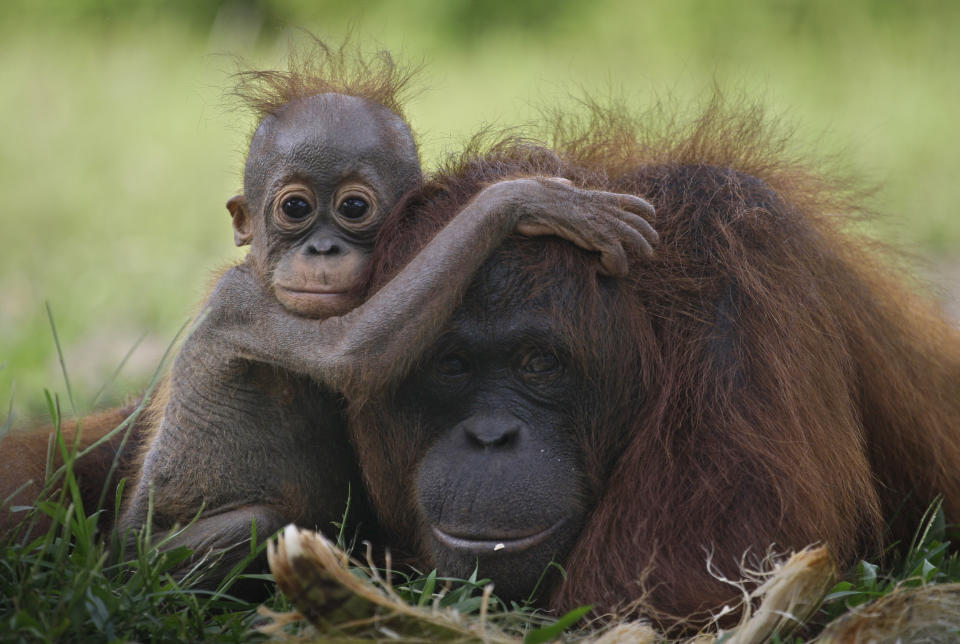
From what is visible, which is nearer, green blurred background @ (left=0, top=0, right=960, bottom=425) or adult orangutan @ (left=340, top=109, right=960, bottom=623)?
adult orangutan @ (left=340, top=109, right=960, bottom=623)

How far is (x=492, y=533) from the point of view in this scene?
2.86 metres

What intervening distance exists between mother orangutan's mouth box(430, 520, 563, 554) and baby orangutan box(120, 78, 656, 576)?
1.48 ft

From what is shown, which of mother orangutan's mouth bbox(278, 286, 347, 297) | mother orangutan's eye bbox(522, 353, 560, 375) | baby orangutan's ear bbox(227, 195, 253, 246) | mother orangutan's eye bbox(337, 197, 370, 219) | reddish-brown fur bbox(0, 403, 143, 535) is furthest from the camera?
baby orangutan's ear bbox(227, 195, 253, 246)

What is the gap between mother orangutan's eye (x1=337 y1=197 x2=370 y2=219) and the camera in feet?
11.0

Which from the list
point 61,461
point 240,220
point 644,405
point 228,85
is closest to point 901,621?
point 644,405

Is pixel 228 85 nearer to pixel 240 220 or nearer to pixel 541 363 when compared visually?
pixel 240 220

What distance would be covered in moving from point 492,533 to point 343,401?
0.73m

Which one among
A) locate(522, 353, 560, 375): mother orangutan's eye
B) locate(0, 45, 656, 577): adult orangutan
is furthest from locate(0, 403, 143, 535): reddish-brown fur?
locate(522, 353, 560, 375): mother orangutan's eye

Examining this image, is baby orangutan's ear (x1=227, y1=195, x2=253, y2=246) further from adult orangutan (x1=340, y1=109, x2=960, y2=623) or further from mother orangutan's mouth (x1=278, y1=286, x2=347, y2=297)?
adult orangutan (x1=340, y1=109, x2=960, y2=623)

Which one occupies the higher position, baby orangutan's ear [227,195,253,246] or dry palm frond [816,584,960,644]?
baby orangutan's ear [227,195,253,246]

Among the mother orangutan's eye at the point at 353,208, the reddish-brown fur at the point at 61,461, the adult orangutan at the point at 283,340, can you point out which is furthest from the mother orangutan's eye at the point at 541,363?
the reddish-brown fur at the point at 61,461

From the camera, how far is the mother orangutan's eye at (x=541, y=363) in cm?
302

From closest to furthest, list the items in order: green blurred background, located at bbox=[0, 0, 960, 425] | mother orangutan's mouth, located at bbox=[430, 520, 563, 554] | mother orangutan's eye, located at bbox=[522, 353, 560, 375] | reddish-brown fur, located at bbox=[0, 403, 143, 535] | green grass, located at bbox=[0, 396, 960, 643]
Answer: green grass, located at bbox=[0, 396, 960, 643] → mother orangutan's mouth, located at bbox=[430, 520, 563, 554] → mother orangutan's eye, located at bbox=[522, 353, 560, 375] → reddish-brown fur, located at bbox=[0, 403, 143, 535] → green blurred background, located at bbox=[0, 0, 960, 425]

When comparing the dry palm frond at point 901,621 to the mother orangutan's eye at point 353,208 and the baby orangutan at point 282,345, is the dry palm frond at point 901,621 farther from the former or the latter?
the mother orangutan's eye at point 353,208
